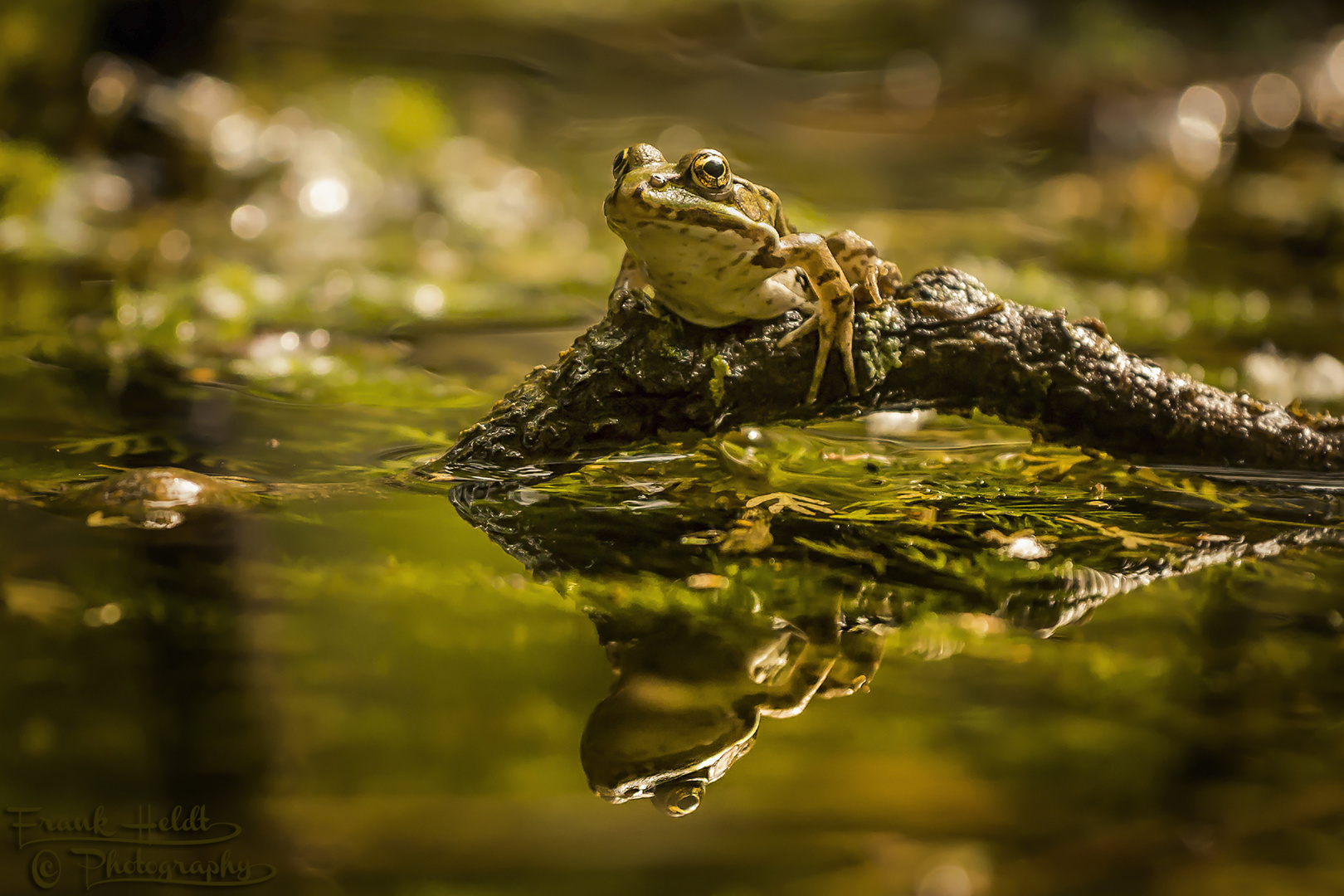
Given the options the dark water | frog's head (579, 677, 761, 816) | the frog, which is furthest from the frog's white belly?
frog's head (579, 677, 761, 816)

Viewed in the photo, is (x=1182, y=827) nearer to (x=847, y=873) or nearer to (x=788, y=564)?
(x=847, y=873)

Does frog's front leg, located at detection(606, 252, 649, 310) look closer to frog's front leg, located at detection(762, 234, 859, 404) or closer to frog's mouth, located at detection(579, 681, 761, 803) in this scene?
frog's front leg, located at detection(762, 234, 859, 404)

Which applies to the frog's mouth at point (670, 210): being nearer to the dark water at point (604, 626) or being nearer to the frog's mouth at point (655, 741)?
the dark water at point (604, 626)

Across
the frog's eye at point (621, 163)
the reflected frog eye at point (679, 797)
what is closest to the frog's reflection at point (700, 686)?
the reflected frog eye at point (679, 797)

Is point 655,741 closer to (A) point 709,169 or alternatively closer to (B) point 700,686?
(B) point 700,686

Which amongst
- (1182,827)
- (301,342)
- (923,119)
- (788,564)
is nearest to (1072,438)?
(788,564)

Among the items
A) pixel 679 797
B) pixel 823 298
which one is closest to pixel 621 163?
pixel 823 298
